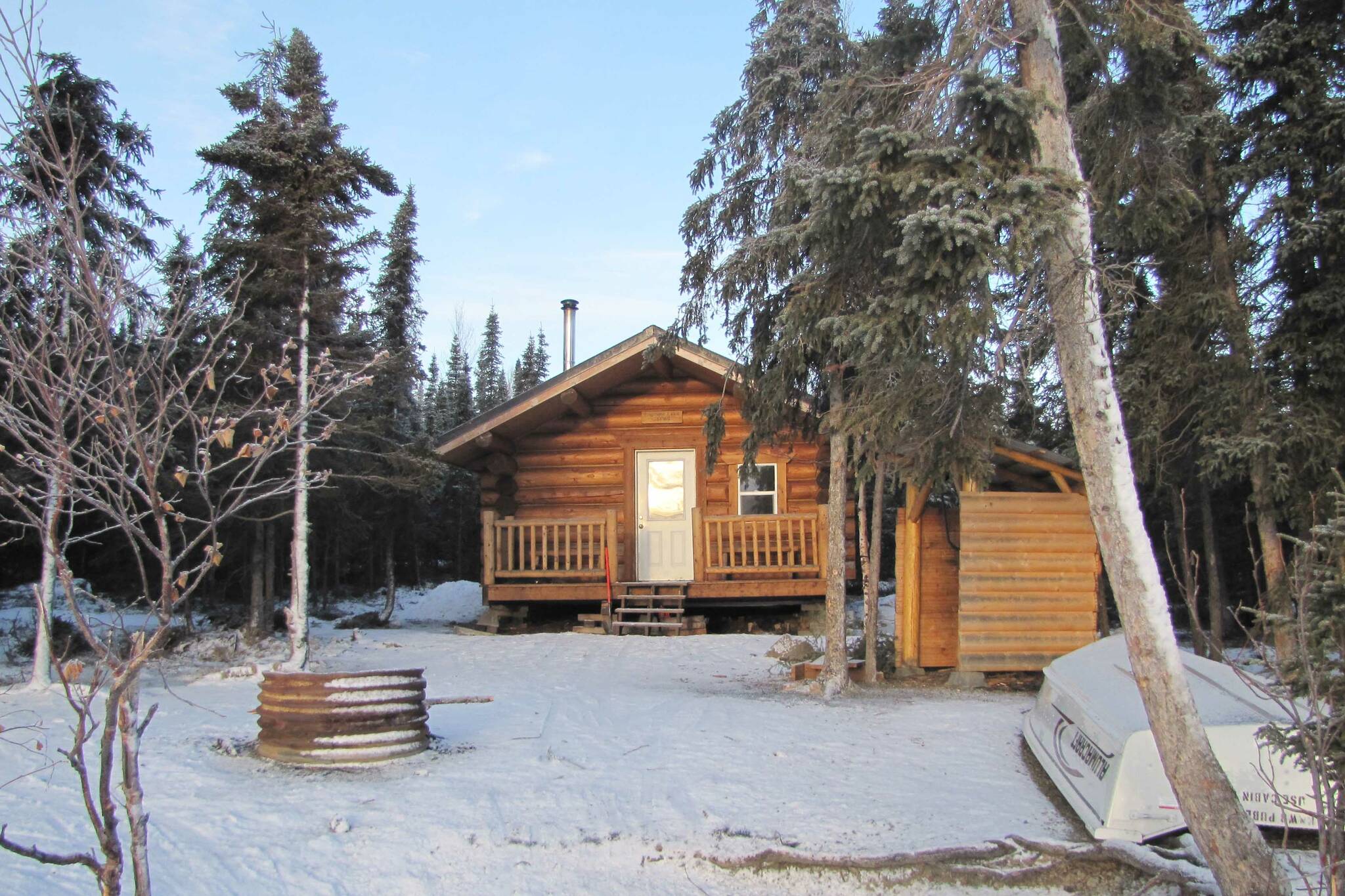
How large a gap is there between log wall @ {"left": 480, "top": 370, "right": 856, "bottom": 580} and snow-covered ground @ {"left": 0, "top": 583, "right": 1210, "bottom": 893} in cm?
656

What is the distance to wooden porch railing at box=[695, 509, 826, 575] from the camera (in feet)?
49.6

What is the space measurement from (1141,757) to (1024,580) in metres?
4.82

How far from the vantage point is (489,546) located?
1556 cm

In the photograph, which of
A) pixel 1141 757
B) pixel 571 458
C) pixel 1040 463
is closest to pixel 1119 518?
pixel 1141 757

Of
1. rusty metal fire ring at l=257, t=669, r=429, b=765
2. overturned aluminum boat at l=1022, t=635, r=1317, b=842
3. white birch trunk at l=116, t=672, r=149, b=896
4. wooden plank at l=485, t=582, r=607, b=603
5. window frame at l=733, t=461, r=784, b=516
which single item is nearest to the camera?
white birch trunk at l=116, t=672, r=149, b=896

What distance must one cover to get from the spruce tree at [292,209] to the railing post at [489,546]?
3205 millimetres

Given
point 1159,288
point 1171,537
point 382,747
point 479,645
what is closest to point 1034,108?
point 382,747

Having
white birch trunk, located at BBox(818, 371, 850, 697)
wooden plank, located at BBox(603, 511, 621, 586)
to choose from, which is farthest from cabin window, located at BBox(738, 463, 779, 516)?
white birch trunk, located at BBox(818, 371, 850, 697)

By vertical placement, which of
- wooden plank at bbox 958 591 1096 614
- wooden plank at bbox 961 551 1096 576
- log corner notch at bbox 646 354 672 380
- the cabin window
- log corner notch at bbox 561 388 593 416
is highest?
log corner notch at bbox 646 354 672 380

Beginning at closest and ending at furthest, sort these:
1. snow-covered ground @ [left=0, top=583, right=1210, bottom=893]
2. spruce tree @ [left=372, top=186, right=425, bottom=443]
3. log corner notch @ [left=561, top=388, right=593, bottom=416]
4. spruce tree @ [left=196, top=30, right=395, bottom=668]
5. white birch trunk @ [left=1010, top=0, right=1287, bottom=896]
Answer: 1. white birch trunk @ [left=1010, top=0, right=1287, bottom=896]
2. snow-covered ground @ [left=0, top=583, right=1210, bottom=893]
3. spruce tree @ [left=196, top=30, right=395, bottom=668]
4. log corner notch @ [left=561, top=388, right=593, bottom=416]
5. spruce tree @ [left=372, top=186, right=425, bottom=443]

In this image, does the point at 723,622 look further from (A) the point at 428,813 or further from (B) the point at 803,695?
(A) the point at 428,813

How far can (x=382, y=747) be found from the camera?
23.7 ft

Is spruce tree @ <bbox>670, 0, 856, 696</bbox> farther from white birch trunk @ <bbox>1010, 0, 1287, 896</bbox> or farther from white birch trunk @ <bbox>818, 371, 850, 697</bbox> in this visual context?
white birch trunk @ <bbox>1010, 0, 1287, 896</bbox>

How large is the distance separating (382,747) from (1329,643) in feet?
19.4
